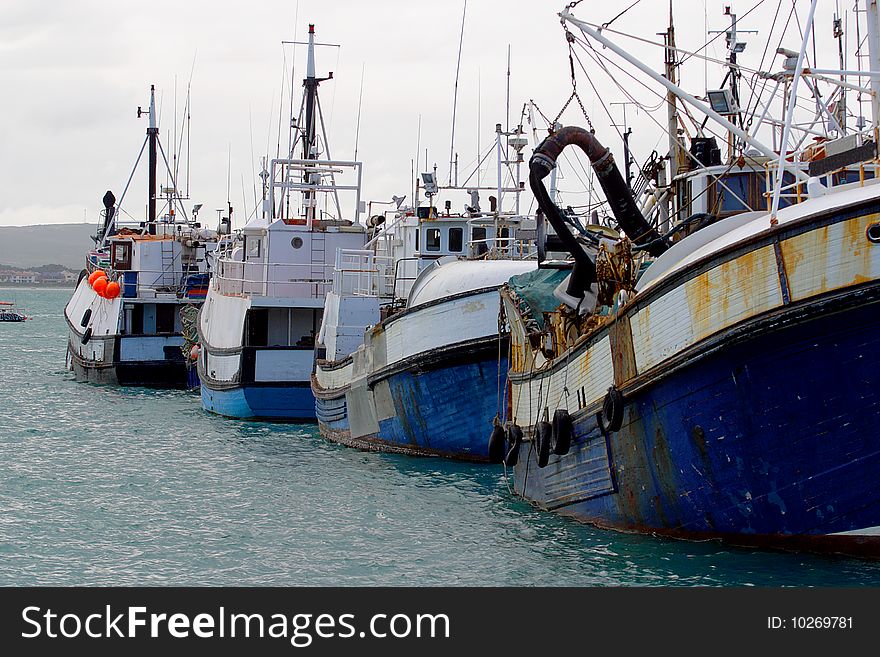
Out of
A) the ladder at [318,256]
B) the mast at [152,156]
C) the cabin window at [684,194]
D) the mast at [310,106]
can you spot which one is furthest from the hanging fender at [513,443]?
the mast at [152,156]

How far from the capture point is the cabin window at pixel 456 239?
26547mm

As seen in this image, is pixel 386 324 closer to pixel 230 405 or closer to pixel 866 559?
pixel 230 405

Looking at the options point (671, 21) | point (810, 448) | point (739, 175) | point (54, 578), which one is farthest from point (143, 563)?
point (671, 21)

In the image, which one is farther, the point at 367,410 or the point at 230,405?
the point at 230,405

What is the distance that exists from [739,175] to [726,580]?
9193 millimetres

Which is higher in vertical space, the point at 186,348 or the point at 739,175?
the point at 739,175

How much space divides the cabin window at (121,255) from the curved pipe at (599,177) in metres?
32.2

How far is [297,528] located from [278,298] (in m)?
13.9

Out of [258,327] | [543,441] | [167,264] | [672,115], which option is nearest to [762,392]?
[543,441]

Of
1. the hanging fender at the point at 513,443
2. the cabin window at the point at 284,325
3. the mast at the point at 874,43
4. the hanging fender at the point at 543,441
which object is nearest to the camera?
the mast at the point at 874,43

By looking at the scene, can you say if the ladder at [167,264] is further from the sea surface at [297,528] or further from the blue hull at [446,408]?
the blue hull at [446,408]

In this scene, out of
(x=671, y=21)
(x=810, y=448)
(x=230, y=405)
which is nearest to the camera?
(x=810, y=448)

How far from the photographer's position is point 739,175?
734 inches

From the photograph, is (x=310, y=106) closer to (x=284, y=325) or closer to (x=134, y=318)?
(x=284, y=325)
